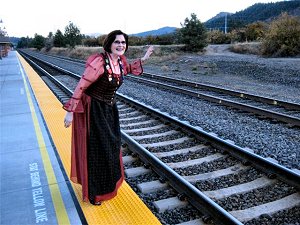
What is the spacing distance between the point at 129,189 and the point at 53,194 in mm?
993

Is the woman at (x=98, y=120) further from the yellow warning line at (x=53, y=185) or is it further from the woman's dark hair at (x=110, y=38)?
the yellow warning line at (x=53, y=185)

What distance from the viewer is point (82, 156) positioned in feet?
13.0

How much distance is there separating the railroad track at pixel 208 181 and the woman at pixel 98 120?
75 centimetres

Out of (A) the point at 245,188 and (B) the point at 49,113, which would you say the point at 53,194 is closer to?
(A) the point at 245,188

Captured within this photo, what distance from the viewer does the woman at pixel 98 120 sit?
3756mm

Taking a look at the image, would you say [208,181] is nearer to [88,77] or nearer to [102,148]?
[102,148]

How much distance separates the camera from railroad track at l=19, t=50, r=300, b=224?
3.91m

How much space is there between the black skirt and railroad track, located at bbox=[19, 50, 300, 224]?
0.66 meters

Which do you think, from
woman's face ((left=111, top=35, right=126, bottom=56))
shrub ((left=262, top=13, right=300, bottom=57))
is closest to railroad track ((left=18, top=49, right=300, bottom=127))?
woman's face ((left=111, top=35, right=126, bottom=56))

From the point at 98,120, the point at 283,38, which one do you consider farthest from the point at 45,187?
the point at 283,38

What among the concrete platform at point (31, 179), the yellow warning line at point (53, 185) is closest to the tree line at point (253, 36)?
the concrete platform at point (31, 179)

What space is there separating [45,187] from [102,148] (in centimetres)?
135

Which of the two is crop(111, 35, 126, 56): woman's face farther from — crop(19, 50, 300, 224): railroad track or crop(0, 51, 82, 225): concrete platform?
crop(0, 51, 82, 225): concrete platform

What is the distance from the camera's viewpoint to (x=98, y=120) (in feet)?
12.9
